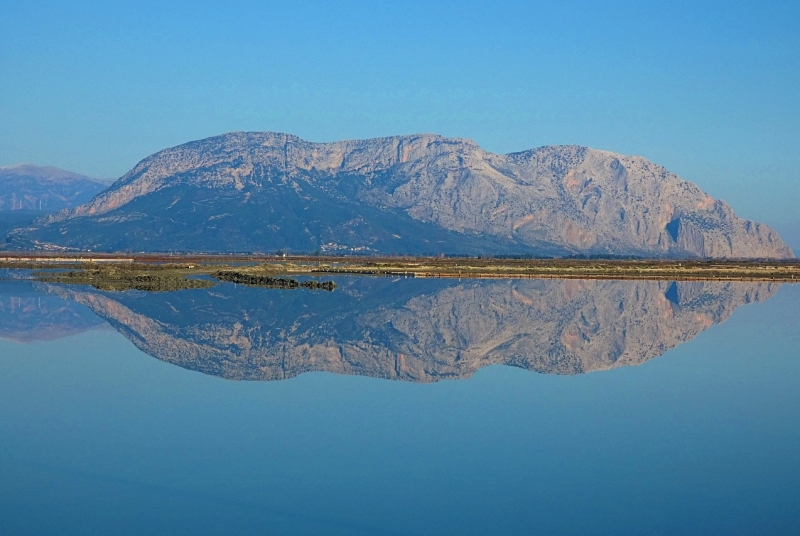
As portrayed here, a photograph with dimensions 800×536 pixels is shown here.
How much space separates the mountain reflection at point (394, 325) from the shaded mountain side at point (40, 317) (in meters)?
0.16

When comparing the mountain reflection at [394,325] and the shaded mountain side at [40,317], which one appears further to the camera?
the shaded mountain side at [40,317]

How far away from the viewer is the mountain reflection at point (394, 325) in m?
27.8

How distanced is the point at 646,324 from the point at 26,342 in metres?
23.7

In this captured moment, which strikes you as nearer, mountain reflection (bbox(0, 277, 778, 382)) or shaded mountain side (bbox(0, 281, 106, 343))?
mountain reflection (bbox(0, 277, 778, 382))

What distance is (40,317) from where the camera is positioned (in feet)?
125

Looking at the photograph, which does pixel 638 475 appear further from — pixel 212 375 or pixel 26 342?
pixel 26 342

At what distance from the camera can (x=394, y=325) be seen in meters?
38.3

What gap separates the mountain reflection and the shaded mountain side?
16cm

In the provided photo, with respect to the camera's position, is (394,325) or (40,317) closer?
(40,317)

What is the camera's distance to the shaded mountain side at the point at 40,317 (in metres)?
32.6

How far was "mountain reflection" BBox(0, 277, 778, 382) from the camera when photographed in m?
27.8

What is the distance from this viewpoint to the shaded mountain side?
32.6 meters

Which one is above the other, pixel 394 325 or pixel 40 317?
pixel 394 325

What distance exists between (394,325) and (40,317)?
13.4 meters
